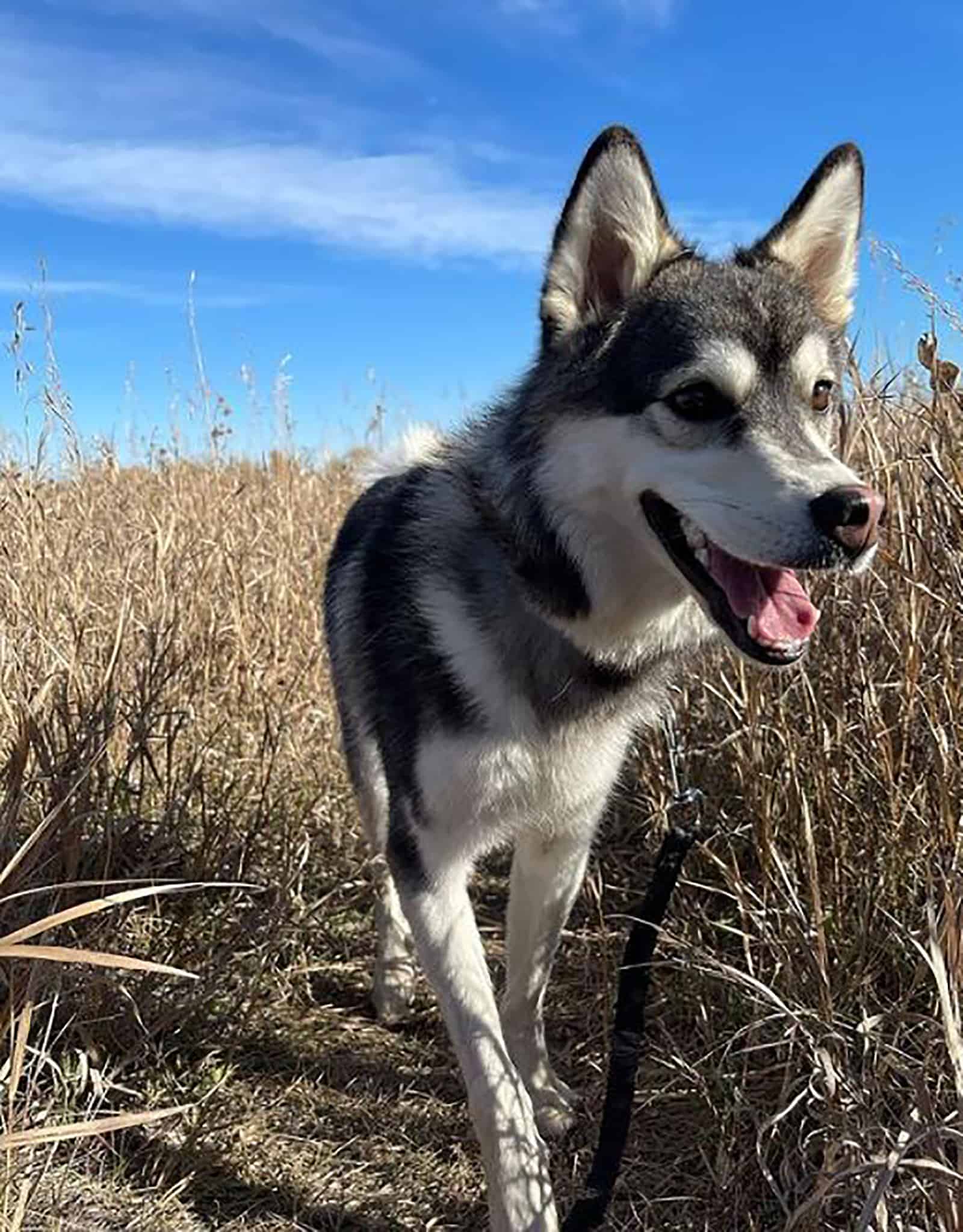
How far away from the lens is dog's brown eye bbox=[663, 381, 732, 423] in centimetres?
176

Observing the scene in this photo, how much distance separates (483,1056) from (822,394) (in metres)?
1.25

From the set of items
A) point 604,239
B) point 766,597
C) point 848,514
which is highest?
point 604,239

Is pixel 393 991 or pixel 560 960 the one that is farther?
pixel 560 960

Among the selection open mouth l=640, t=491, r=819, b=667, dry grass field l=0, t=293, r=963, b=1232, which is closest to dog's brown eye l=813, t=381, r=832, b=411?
dry grass field l=0, t=293, r=963, b=1232

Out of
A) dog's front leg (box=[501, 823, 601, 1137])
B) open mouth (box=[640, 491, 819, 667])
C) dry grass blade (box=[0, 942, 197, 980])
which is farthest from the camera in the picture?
dog's front leg (box=[501, 823, 601, 1137])

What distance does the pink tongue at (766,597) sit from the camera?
1.67 metres

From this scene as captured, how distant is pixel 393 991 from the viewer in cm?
255

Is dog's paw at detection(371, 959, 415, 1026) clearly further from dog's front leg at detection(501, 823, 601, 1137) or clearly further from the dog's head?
the dog's head

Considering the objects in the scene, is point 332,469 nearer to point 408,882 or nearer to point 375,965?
point 375,965

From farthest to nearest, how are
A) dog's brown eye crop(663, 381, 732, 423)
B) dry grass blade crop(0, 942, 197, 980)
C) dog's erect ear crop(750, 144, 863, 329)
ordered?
dog's erect ear crop(750, 144, 863, 329)
dog's brown eye crop(663, 381, 732, 423)
dry grass blade crop(0, 942, 197, 980)

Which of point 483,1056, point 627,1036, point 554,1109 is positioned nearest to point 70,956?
point 483,1056

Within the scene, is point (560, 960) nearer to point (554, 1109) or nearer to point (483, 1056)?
point (554, 1109)

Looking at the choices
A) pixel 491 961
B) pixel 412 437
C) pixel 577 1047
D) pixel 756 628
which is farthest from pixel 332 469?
pixel 756 628

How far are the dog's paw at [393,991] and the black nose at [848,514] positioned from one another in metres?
1.55
